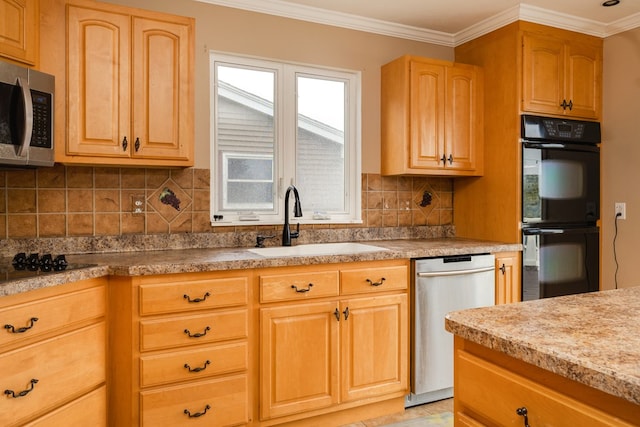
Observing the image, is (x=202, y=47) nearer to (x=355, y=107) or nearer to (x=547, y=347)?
(x=355, y=107)

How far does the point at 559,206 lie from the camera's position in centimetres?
329

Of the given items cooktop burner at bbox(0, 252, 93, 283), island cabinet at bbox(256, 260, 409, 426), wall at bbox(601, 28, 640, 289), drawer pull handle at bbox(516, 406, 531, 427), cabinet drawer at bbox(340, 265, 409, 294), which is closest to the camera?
drawer pull handle at bbox(516, 406, 531, 427)

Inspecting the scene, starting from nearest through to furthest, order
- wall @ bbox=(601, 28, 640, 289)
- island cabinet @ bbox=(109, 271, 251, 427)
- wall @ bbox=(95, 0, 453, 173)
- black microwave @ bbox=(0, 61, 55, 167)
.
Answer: black microwave @ bbox=(0, 61, 55, 167), island cabinet @ bbox=(109, 271, 251, 427), wall @ bbox=(95, 0, 453, 173), wall @ bbox=(601, 28, 640, 289)

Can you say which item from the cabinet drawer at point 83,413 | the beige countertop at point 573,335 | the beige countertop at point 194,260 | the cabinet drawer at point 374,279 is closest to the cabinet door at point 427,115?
the beige countertop at point 194,260

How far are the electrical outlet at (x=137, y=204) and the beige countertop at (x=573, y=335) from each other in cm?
208

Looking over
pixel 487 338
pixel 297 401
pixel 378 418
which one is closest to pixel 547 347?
pixel 487 338

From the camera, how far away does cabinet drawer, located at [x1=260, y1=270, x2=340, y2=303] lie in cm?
237

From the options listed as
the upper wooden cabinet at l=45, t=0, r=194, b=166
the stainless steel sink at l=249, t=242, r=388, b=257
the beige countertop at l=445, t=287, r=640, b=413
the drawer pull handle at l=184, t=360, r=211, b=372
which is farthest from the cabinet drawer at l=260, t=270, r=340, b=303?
the beige countertop at l=445, t=287, r=640, b=413

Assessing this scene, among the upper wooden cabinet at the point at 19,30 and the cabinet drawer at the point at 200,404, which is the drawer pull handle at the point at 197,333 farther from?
the upper wooden cabinet at the point at 19,30

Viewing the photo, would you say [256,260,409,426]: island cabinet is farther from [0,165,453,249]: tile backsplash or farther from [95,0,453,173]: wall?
[95,0,453,173]: wall

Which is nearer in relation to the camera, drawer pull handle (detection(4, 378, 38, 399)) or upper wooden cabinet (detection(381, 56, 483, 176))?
drawer pull handle (detection(4, 378, 38, 399))

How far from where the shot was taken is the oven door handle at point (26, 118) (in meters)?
1.98

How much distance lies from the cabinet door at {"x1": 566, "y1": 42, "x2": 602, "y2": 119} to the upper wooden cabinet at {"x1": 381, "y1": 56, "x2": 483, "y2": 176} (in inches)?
25.6

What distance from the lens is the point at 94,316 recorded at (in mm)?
2066
